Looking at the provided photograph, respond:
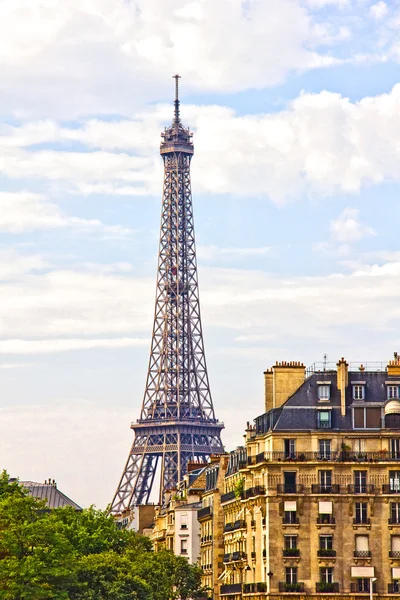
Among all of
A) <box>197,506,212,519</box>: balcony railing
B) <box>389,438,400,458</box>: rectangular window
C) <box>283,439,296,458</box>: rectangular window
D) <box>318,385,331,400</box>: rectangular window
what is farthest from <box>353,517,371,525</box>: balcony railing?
<box>197,506,212,519</box>: balcony railing

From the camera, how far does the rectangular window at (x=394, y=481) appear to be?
4099 inches

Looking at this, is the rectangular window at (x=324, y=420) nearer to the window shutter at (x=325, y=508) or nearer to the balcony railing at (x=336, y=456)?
the balcony railing at (x=336, y=456)

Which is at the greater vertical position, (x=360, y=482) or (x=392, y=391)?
(x=392, y=391)

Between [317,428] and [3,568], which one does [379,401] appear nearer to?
[317,428]

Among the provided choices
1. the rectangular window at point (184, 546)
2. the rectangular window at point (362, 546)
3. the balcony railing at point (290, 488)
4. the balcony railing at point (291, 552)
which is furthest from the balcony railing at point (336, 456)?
the rectangular window at point (184, 546)

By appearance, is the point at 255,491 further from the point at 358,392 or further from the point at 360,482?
the point at 358,392

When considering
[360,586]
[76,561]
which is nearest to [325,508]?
[360,586]

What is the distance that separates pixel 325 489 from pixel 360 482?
2.15 meters

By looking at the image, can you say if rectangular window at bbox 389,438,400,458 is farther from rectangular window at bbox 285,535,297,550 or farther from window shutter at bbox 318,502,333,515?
rectangular window at bbox 285,535,297,550

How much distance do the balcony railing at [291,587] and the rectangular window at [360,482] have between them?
656cm

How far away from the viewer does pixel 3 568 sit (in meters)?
102

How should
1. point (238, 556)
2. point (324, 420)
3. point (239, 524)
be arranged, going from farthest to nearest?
point (238, 556) < point (239, 524) < point (324, 420)

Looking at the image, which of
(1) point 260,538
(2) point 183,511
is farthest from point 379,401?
(2) point 183,511

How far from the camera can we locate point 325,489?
4104 inches
